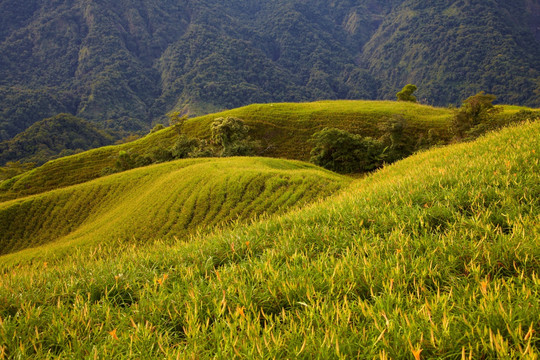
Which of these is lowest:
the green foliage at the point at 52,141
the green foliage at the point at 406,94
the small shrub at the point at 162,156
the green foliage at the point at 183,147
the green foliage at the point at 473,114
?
the green foliage at the point at 52,141

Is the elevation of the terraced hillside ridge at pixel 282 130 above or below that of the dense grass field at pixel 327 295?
below

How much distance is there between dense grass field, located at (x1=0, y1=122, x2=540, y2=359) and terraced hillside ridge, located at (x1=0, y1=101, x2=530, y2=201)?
136 ft

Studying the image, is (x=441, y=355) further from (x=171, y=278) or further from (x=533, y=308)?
(x=171, y=278)

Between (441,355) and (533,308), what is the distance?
79cm

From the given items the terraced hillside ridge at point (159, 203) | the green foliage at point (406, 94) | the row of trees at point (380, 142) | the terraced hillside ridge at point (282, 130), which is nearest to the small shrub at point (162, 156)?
the terraced hillside ridge at point (282, 130)

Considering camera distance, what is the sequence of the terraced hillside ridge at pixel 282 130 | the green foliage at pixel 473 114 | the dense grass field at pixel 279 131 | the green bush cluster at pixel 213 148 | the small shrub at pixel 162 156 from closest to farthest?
the green foliage at pixel 473 114 < the green bush cluster at pixel 213 148 < the small shrub at pixel 162 156 < the terraced hillside ridge at pixel 282 130 < the dense grass field at pixel 279 131

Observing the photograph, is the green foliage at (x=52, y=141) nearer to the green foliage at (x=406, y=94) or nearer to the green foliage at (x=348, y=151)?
the green foliage at (x=348, y=151)

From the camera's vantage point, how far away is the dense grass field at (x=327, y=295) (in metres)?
1.70

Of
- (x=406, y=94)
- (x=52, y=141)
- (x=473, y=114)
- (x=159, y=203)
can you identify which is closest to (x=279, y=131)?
(x=473, y=114)

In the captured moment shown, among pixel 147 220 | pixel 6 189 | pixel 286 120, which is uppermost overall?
pixel 286 120

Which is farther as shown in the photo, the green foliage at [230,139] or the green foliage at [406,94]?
the green foliage at [406,94]

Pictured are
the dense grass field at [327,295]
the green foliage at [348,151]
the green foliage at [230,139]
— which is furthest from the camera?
the green foliage at [230,139]

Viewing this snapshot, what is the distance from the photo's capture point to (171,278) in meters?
3.26

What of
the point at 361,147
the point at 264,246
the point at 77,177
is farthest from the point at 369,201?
the point at 77,177
